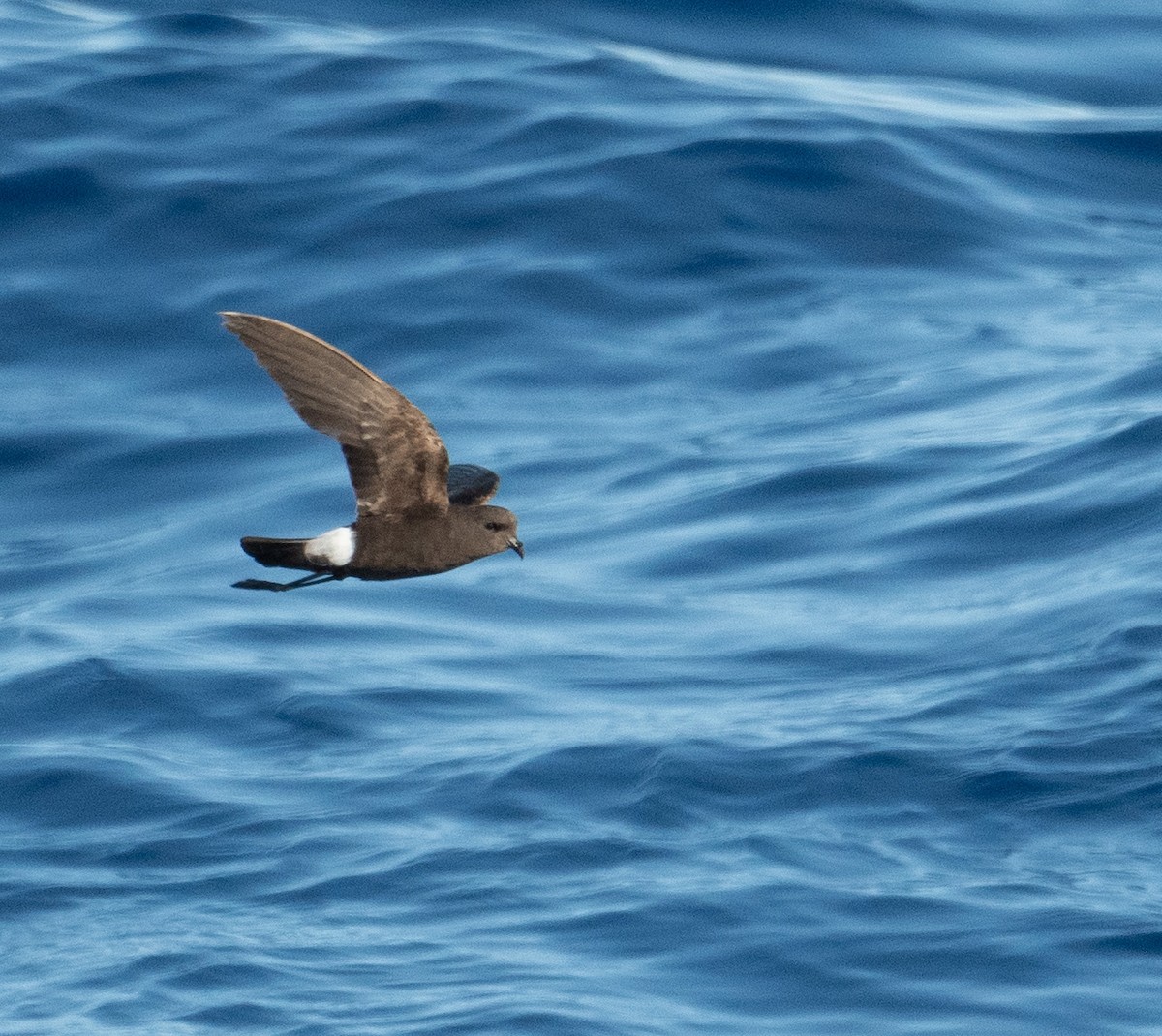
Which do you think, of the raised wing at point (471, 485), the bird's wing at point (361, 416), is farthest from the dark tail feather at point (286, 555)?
the raised wing at point (471, 485)

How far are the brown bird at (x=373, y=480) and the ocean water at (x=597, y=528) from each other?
11.7 ft

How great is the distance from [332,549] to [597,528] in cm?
820

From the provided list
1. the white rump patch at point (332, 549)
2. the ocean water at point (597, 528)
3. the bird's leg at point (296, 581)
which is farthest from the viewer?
the ocean water at point (597, 528)

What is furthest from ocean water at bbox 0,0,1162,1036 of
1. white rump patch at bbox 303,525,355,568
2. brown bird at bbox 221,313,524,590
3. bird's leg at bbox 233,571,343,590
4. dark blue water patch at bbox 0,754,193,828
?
white rump patch at bbox 303,525,355,568

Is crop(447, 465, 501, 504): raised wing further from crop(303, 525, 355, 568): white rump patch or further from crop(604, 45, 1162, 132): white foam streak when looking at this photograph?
crop(604, 45, 1162, 132): white foam streak

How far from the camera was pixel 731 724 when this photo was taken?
1243 cm

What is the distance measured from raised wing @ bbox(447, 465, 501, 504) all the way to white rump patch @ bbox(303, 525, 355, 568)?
1.42ft

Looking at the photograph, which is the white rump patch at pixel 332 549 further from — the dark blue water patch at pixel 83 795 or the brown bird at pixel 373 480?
the dark blue water patch at pixel 83 795

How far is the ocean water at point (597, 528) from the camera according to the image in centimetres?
1061

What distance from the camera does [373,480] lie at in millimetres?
6488

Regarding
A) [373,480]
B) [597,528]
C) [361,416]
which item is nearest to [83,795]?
[597,528]

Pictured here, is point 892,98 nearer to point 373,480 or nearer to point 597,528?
point 597,528

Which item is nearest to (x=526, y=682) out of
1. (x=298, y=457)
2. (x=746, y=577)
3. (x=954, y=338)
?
(x=746, y=577)

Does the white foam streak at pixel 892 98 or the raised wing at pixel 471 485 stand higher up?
the white foam streak at pixel 892 98
